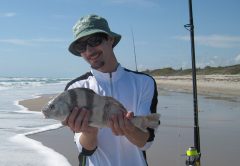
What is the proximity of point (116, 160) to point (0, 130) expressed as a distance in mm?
8995

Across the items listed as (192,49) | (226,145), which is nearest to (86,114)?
(192,49)

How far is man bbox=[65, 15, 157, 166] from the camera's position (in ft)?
9.50

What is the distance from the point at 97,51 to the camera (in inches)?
116

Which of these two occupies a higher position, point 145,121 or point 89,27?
point 89,27

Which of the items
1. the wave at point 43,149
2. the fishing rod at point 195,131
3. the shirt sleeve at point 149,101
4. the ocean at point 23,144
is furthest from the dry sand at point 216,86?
the shirt sleeve at point 149,101

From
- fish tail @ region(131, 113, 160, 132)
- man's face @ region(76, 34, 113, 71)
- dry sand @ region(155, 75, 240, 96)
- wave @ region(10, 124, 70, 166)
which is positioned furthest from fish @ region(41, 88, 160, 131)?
dry sand @ region(155, 75, 240, 96)

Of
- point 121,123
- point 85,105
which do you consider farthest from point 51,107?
point 121,123

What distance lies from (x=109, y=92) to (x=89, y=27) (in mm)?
473

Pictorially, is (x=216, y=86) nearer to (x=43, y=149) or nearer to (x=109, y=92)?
(x=43, y=149)

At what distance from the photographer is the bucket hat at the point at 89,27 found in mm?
2895

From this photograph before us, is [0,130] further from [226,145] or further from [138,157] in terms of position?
[138,157]

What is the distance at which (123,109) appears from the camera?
2691mm

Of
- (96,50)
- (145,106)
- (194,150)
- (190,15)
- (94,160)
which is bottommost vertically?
(194,150)

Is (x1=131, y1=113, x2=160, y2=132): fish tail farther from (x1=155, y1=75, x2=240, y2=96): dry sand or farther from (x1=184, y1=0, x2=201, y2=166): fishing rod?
(x1=155, y1=75, x2=240, y2=96): dry sand
